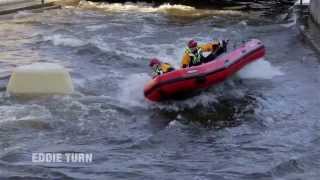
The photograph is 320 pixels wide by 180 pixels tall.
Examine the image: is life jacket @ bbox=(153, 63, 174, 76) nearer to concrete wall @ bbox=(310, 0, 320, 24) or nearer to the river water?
the river water

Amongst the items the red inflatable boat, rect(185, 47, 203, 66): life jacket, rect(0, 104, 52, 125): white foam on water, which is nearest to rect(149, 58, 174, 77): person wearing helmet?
the red inflatable boat

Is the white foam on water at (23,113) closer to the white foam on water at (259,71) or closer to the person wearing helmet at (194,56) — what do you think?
the person wearing helmet at (194,56)

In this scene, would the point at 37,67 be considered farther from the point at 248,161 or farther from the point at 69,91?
the point at 248,161

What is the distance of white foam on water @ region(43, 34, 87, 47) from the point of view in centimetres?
2313

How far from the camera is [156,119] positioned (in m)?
13.9

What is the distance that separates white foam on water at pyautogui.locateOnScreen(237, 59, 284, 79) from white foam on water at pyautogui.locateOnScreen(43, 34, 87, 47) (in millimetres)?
7222

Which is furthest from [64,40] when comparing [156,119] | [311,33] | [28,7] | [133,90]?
[156,119]

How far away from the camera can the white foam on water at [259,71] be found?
1711 cm

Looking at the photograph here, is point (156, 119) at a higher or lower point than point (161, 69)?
lower

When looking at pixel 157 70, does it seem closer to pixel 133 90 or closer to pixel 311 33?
pixel 133 90

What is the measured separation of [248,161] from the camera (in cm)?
1117

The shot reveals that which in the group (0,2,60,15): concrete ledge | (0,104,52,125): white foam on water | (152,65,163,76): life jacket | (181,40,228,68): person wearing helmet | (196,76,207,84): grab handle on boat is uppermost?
(181,40,228,68): person wearing helmet

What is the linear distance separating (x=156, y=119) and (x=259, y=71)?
187 inches

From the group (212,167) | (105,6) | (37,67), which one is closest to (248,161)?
(212,167)
